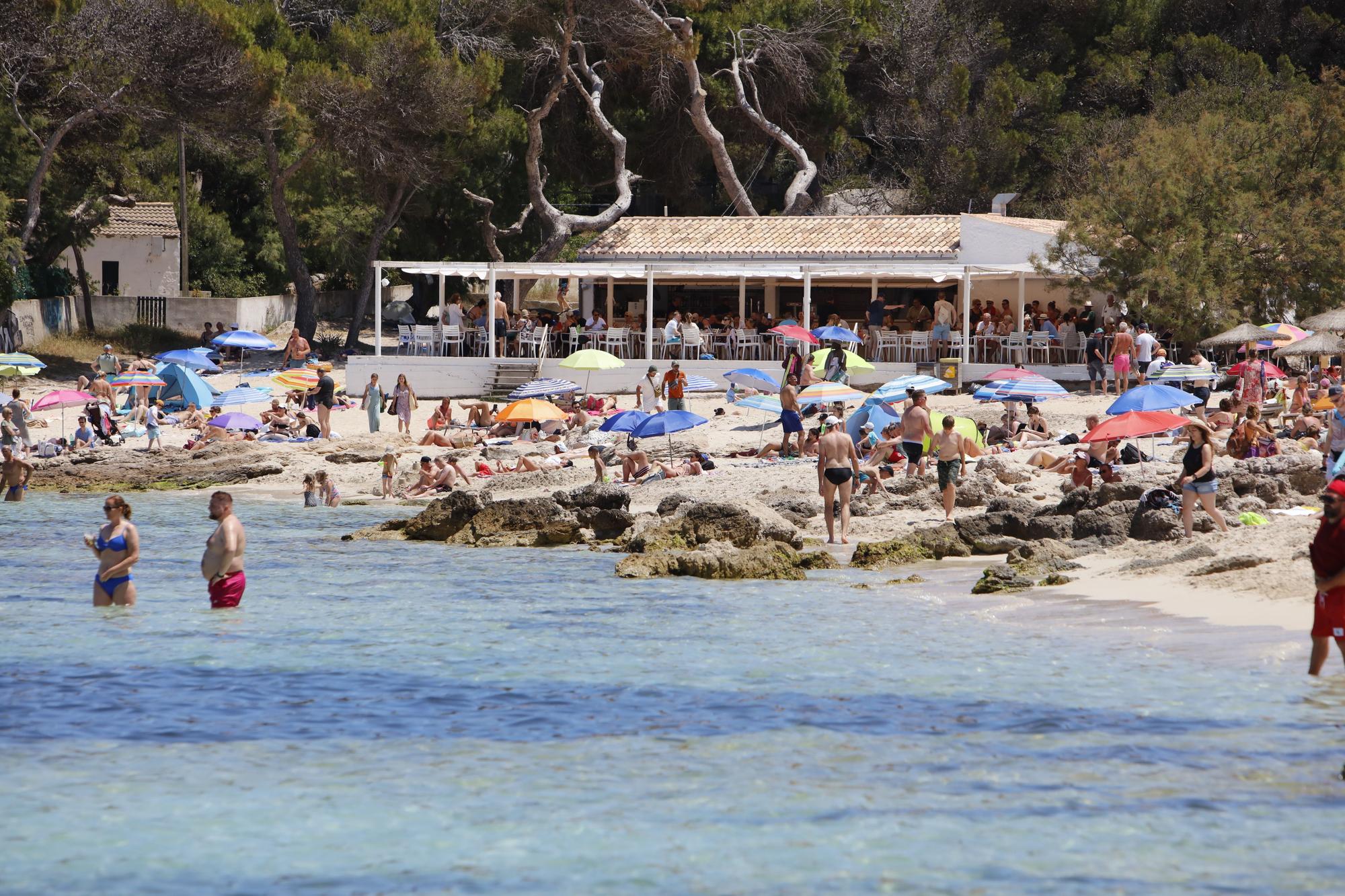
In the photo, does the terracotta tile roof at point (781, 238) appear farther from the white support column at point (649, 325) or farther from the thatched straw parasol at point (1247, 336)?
the thatched straw parasol at point (1247, 336)

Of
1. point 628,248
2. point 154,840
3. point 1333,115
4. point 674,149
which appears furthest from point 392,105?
point 154,840

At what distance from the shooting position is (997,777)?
8.17 metres

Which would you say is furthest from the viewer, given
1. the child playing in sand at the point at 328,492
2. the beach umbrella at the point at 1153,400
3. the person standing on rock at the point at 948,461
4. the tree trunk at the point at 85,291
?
the tree trunk at the point at 85,291

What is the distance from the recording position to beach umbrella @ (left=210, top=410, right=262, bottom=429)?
26.9 metres

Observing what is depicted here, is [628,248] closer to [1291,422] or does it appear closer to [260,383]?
[260,383]

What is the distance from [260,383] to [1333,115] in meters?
22.1

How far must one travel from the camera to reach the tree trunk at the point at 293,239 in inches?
1462

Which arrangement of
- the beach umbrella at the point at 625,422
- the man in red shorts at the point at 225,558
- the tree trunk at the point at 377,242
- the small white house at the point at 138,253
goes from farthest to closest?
the small white house at the point at 138,253 → the tree trunk at the point at 377,242 → the beach umbrella at the point at 625,422 → the man in red shorts at the point at 225,558

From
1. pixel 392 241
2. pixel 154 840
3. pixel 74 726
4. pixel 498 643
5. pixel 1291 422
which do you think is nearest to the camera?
pixel 154 840

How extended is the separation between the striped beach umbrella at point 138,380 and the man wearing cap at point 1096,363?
16.3 m

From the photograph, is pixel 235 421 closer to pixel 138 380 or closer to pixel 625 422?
pixel 138 380

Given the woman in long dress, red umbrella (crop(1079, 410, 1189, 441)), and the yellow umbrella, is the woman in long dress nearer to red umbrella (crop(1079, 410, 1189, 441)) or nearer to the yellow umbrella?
the yellow umbrella

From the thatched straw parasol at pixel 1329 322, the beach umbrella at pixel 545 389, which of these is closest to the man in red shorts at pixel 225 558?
the beach umbrella at pixel 545 389

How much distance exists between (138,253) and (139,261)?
0.79ft
